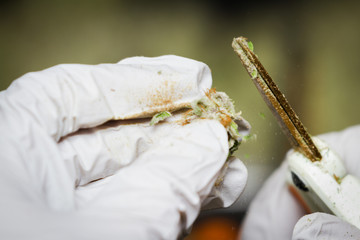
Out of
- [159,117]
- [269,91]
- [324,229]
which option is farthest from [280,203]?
[159,117]

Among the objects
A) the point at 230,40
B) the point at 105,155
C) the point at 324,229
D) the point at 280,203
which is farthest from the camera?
the point at 230,40

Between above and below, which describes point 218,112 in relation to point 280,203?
above

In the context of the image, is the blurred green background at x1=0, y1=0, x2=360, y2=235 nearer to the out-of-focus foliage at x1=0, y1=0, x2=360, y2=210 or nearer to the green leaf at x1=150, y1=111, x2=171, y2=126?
the out-of-focus foliage at x1=0, y1=0, x2=360, y2=210

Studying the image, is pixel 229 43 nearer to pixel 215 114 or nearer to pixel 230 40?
pixel 230 40

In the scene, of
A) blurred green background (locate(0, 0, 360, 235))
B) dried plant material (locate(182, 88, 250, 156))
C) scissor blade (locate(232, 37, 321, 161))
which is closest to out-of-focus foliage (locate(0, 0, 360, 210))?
blurred green background (locate(0, 0, 360, 235))

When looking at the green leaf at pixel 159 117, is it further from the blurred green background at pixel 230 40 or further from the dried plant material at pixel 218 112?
the blurred green background at pixel 230 40

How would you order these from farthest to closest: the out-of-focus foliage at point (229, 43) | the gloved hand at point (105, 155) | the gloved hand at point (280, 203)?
the out-of-focus foliage at point (229, 43) → the gloved hand at point (280, 203) → the gloved hand at point (105, 155)

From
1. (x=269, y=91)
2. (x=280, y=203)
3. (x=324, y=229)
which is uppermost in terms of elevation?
(x=269, y=91)

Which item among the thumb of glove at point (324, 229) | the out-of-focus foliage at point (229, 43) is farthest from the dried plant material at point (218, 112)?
the out-of-focus foliage at point (229, 43)
